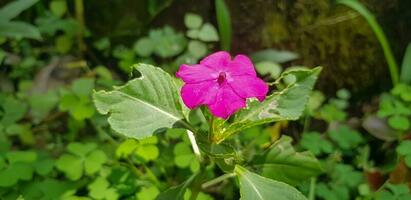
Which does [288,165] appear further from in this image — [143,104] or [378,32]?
[378,32]

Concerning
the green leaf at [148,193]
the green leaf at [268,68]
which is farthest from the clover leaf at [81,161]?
the green leaf at [268,68]

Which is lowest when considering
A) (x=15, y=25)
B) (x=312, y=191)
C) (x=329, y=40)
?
(x=312, y=191)

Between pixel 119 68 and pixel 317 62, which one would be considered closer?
pixel 317 62

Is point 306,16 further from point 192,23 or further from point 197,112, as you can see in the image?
point 197,112

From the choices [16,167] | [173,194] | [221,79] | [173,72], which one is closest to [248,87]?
[221,79]

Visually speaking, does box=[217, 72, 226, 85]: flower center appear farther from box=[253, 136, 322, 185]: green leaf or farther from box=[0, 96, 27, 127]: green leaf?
box=[0, 96, 27, 127]: green leaf

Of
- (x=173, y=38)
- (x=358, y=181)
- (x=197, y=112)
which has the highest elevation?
(x=173, y=38)

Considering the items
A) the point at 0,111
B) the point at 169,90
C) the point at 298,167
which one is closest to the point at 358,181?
the point at 298,167

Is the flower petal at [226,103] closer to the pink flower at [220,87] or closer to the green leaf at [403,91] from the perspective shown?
the pink flower at [220,87]
